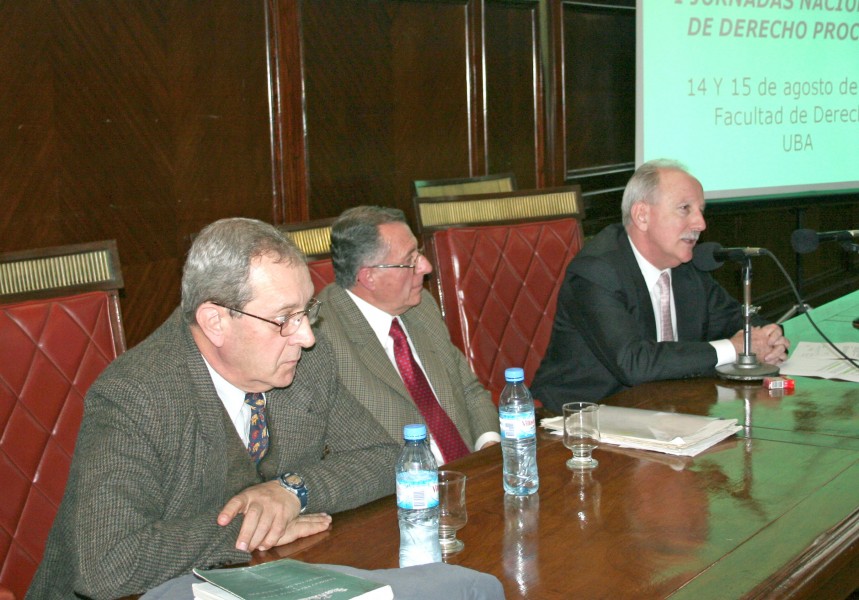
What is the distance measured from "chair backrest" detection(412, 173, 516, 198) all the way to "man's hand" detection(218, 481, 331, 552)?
1967 mm

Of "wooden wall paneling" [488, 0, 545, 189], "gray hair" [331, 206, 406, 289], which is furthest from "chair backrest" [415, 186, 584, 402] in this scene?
"wooden wall paneling" [488, 0, 545, 189]

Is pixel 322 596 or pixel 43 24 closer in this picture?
pixel 322 596

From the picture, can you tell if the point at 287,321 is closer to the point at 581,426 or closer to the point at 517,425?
the point at 517,425

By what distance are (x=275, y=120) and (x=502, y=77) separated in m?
1.54

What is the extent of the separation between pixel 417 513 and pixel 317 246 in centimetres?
141

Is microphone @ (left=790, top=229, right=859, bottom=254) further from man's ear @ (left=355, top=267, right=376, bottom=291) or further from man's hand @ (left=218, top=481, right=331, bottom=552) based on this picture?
man's hand @ (left=218, top=481, right=331, bottom=552)

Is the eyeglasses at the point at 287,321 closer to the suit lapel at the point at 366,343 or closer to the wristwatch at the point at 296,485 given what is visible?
the wristwatch at the point at 296,485

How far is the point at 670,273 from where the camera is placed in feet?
10.1

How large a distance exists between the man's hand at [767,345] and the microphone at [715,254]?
229 mm

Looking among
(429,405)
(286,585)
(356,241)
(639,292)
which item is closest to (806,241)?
(639,292)

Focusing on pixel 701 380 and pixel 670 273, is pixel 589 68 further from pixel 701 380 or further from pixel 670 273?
pixel 701 380

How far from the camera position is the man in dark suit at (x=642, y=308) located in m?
2.70

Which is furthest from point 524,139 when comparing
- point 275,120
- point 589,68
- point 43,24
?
point 43,24

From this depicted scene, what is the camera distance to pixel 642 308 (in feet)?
9.63
